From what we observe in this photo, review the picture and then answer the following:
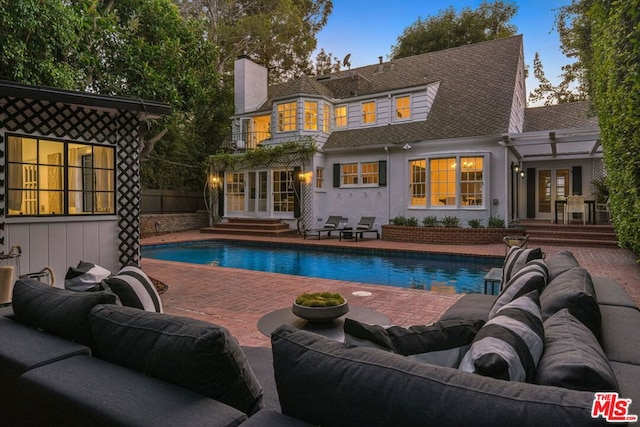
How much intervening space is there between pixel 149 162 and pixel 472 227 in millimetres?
13768

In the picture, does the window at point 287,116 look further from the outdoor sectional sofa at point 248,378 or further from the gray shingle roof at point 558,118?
the outdoor sectional sofa at point 248,378

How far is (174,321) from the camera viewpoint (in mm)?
1595

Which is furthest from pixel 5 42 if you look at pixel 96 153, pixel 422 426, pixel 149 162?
pixel 149 162

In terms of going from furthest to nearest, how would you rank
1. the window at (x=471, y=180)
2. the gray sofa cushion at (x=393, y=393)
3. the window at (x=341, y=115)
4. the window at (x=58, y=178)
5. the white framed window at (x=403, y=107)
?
1. the window at (x=341, y=115)
2. the white framed window at (x=403, y=107)
3. the window at (x=471, y=180)
4. the window at (x=58, y=178)
5. the gray sofa cushion at (x=393, y=393)

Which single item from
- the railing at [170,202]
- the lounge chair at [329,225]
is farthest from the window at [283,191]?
the railing at [170,202]

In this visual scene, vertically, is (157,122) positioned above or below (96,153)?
above

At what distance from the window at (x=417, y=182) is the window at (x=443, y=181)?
286mm

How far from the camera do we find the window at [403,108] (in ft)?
49.1

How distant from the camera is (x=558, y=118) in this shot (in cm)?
1531

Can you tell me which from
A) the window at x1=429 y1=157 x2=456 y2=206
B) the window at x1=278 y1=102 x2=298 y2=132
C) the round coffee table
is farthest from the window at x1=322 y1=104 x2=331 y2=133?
the round coffee table

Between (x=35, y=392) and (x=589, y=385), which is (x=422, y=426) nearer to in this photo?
(x=589, y=385)

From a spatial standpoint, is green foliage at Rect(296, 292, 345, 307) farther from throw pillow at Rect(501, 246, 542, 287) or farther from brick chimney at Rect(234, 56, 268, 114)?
brick chimney at Rect(234, 56, 268, 114)

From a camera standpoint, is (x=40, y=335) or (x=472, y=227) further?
(x=472, y=227)

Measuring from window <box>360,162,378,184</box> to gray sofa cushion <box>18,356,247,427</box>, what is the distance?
1357cm
